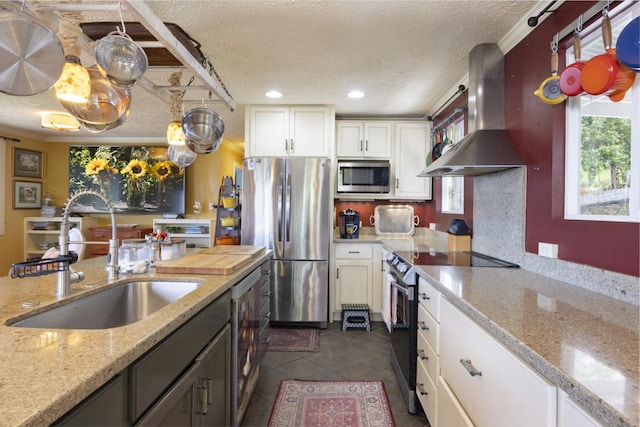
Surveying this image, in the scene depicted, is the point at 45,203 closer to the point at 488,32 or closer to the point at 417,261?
the point at 417,261

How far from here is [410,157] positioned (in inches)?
152

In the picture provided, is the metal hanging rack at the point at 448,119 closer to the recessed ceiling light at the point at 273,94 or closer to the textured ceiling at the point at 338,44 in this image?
the textured ceiling at the point at 338,44

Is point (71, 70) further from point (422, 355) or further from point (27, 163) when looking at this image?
point (27, 163)

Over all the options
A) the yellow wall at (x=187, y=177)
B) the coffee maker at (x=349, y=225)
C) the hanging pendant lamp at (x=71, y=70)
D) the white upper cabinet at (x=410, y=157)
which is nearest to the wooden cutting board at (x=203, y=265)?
the hanging pendant lamp at (x=71, y=70)

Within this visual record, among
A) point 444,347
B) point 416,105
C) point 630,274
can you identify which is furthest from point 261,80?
point 630,274

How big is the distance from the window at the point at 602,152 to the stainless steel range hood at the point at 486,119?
14.5 inches

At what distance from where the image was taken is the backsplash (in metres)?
1.30

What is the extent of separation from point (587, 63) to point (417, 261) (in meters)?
1.31

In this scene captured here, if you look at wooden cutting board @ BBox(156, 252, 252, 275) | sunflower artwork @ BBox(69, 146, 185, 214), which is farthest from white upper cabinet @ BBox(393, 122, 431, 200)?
sunflower artwork @ BBox(69, 146, 185, 214)

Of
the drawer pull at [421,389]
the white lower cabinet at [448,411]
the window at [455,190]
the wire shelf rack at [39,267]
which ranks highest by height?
the window at [455,190]

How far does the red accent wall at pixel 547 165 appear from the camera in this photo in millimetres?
1320

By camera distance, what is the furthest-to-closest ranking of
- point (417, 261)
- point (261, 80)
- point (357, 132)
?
point (357, 132) → point (261, 80) → point (417, 261)

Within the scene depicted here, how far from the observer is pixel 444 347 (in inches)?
59.1

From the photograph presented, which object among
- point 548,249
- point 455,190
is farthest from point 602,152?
point 455,190
